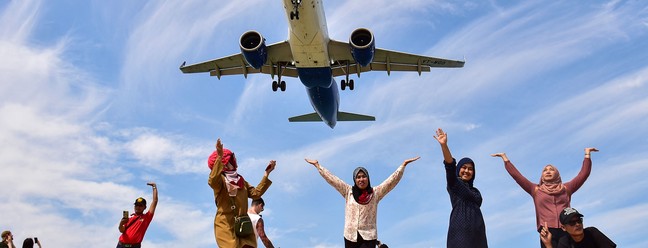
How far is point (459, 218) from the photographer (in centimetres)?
581

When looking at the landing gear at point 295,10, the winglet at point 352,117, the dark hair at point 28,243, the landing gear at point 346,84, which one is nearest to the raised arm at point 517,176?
the dark hair at point 28,243

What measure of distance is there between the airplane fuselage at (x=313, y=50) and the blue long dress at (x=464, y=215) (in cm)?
1493

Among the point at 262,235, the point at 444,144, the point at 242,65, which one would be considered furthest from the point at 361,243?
the point at 242,65

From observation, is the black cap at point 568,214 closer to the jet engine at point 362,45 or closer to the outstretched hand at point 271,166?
the outstretched hand at point 271,166

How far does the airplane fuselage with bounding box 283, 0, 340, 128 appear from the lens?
799 inches

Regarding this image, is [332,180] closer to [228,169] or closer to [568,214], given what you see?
[228,169]

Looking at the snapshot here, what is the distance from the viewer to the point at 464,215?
5.80 meters

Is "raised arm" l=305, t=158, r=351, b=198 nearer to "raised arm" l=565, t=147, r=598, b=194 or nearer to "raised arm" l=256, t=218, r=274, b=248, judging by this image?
"raised arm" l=256, t=218, r=274, b=248

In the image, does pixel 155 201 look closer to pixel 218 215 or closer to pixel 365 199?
pixel 218 215

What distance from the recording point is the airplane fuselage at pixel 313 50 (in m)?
20.3

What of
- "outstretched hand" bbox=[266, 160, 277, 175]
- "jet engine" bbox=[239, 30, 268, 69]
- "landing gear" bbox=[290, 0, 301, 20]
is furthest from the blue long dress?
"jet engine" bbox=[239, 30, 268, 69]

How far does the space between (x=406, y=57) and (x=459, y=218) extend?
20.1m

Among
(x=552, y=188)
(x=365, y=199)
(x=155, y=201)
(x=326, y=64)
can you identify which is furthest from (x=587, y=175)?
(x=326, y=64)

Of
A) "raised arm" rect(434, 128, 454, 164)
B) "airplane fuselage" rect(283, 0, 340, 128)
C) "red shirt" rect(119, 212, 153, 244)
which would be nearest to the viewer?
"raised arm" rect(434, 128, 454, 164)
